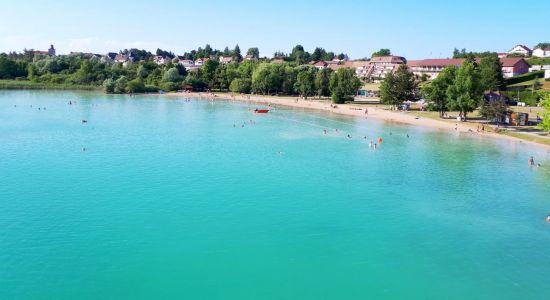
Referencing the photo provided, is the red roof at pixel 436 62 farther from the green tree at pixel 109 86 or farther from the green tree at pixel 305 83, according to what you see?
the green tree at pixel 109 86

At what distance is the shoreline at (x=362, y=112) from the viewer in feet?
224

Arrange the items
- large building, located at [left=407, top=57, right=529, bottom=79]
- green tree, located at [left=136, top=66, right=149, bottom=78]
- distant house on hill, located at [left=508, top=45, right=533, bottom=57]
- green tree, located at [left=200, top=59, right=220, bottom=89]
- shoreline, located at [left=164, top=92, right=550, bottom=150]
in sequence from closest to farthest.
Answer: shoreline, located at [left=164, top=92, right=550, bottom=150] < large building, located at [left=407, top=57, right=529, bottom=79] < green tree, located at [left=200, top=59, right=220, bottom=89] < green tree, located at [left=136, top=66, right=149, bottom=78] < distant house on hill, located at [left=508, top=45, right=533, bottom=57]

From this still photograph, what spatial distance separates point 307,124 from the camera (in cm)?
8006

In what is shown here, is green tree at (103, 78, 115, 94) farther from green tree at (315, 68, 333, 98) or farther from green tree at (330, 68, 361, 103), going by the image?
green tree at (330, 68, 361, 103)

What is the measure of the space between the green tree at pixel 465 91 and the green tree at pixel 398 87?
57.6ft

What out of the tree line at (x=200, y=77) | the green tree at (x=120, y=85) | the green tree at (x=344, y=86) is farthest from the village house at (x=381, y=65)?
the green tree at (x=120, y=85)

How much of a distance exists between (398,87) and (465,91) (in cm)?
2018

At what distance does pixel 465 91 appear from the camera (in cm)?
7362

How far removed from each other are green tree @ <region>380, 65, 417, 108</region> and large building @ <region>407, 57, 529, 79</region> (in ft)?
145

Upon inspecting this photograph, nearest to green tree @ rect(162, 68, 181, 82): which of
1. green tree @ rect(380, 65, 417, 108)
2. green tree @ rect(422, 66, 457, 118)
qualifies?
green tree @ rect(380, 65, 417, 108)

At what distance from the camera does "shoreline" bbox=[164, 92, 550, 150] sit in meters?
68.3

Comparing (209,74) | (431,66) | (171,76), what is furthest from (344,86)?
(171,76)

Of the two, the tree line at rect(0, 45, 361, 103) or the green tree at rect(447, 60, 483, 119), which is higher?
the tree line at rect(0, 45, 361, 103)

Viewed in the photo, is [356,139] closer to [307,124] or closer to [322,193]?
[307,124]
